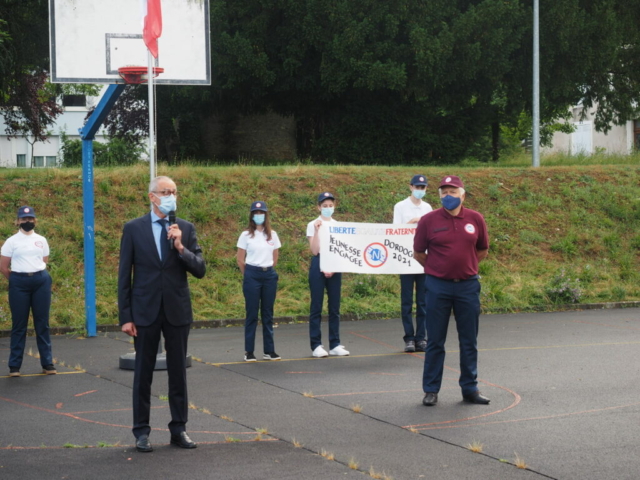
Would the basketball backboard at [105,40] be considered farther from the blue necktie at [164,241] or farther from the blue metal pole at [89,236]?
the blue necktie at [164,241]

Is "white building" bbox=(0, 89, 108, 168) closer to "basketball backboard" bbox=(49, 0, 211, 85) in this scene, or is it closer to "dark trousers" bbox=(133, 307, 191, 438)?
"basketball backboard" bbox=(49, 0, 211, 85)

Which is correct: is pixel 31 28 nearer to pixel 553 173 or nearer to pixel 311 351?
pixel 553 173

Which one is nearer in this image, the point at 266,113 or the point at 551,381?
the point at 551,381

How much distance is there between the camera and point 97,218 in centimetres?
2008

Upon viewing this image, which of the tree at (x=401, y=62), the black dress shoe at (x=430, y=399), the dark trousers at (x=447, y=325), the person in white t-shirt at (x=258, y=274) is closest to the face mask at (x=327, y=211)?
the person in white t-shirt at (x=258, y=274)

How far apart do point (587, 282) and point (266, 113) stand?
→ 14.6 meters

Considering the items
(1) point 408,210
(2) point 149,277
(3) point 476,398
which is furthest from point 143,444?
(1) point 408,210

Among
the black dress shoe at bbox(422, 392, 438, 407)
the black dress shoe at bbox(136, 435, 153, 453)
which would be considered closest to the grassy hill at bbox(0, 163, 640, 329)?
the black dress shoe at bbox(422, 392, 438, 407)

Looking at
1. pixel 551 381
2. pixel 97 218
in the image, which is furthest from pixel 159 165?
pixel 551 381

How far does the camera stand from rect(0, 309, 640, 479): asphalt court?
6637 millimetres

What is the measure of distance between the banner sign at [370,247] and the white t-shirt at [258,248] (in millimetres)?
962

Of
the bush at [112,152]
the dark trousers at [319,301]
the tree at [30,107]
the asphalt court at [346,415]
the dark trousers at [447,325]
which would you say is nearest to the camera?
the asphalt court at [346,415]

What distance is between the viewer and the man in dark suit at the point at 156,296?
7.16m

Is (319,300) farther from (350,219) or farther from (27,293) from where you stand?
(350,219)
